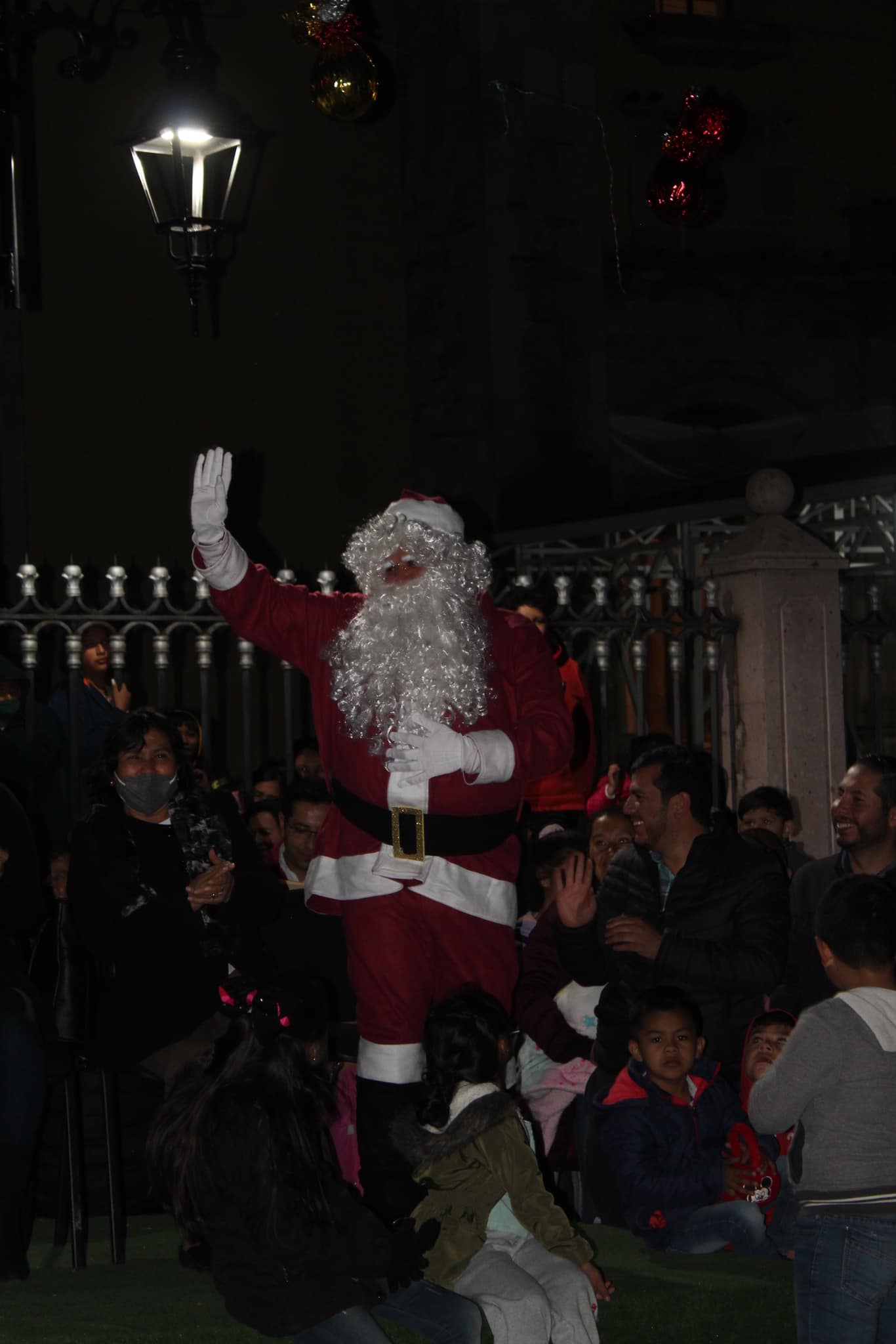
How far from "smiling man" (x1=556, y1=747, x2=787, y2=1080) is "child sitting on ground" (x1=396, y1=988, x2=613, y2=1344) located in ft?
2.40

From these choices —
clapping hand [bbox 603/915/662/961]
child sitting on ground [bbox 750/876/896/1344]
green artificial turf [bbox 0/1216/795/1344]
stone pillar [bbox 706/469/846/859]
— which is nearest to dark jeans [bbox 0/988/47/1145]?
green artificial turf [bbox 0/1216/795/1344]

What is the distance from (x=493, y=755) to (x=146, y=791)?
109cm

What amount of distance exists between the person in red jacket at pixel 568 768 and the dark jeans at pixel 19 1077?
316 centimetres

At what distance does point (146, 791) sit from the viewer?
4.94 meters

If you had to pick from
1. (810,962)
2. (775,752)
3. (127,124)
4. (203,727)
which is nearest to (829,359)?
(127,124)

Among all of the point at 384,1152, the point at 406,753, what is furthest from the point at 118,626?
the point at 384,1152

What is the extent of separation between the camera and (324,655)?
186 inches

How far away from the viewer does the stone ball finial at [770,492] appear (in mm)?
7762

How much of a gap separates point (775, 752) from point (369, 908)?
11.5ft

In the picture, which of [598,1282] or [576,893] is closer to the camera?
[598,1282]

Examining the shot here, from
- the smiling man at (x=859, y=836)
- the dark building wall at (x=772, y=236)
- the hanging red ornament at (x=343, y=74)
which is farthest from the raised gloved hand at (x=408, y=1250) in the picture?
the dark building wall at (x=772, y=236)

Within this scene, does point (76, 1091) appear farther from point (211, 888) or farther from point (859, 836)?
point (859, 836)

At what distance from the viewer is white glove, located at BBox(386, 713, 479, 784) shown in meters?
4.43

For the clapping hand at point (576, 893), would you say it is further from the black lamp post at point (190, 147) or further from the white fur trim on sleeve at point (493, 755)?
the black lamp post at point (190, 147)
